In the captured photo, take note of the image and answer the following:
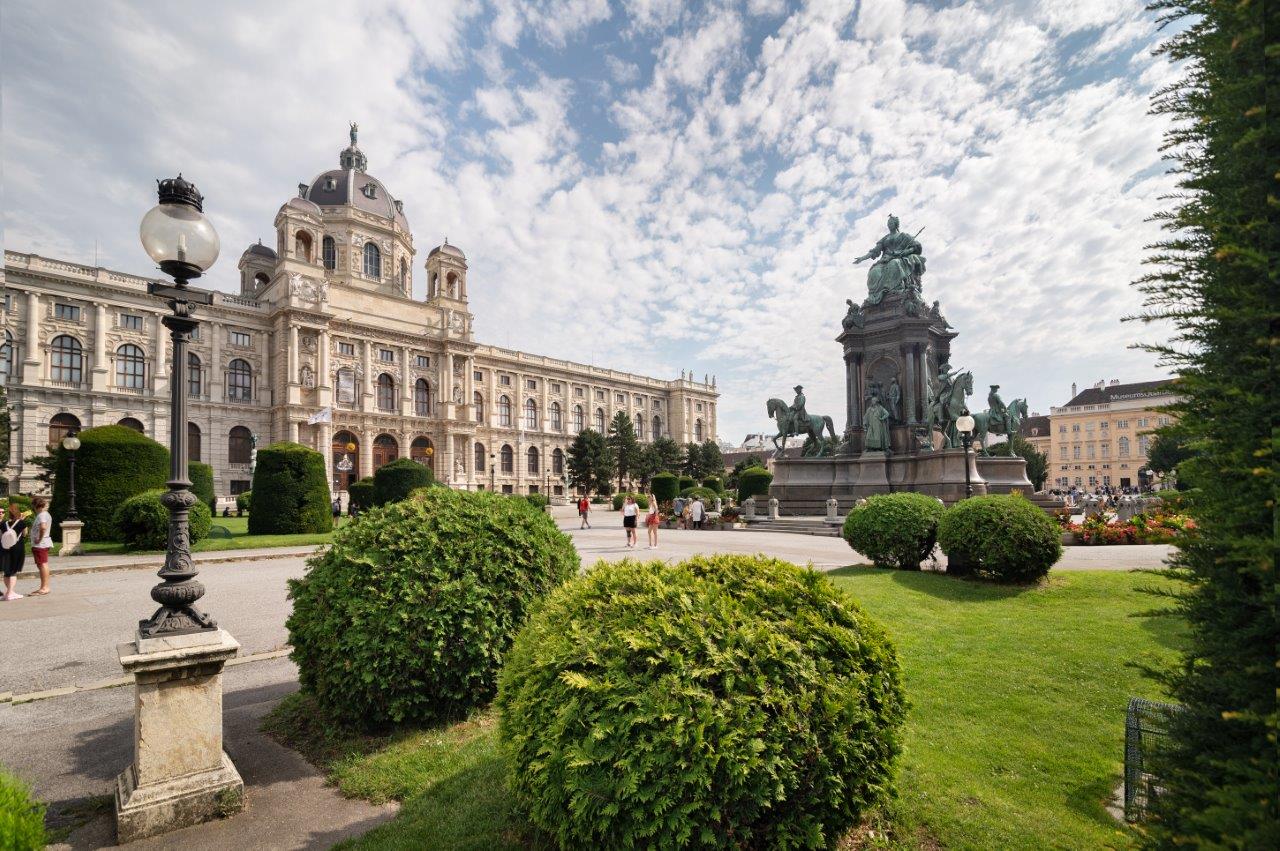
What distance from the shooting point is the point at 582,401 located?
82812mm

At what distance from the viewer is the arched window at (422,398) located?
62.0 meters

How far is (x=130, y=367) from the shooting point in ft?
158

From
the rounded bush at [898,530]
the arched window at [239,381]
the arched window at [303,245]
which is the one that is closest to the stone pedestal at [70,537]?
the rounded bush at [898,530]

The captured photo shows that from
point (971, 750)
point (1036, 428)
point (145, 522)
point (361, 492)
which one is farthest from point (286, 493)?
point (1036, 428)

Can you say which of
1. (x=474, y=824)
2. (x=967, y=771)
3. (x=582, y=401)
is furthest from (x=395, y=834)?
(x=582, y=401)

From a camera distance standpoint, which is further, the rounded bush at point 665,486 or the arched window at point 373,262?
the arched window at point 373,262

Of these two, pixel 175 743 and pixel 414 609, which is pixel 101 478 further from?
pixel 414 609

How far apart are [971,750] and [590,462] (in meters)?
63.3

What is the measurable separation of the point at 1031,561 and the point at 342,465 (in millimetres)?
44584

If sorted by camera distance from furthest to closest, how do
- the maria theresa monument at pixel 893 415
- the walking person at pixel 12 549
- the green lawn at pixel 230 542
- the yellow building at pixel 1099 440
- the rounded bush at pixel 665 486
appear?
the yellow building at pixel 1099 440 → the rounded bush at pixel 665 486 → the maria theresa monument at pixel 893 415 → the green lawn at pixel 230 542 → the walking person at pixel 12 549

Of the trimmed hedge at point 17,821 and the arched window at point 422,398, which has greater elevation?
the arched window at point 422,398

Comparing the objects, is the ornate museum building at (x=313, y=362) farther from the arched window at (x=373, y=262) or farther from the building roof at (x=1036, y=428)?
the building roof at (x=1036, y=428)

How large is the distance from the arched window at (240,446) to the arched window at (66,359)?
Answer: 10946 mm

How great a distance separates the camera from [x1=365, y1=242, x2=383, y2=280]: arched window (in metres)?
62.8
